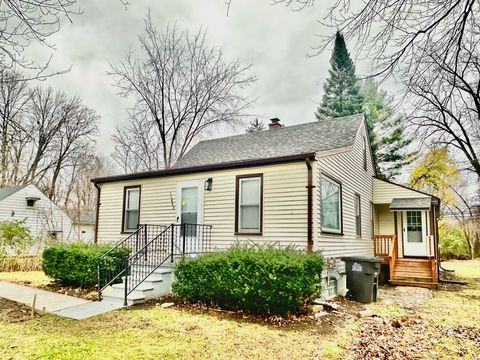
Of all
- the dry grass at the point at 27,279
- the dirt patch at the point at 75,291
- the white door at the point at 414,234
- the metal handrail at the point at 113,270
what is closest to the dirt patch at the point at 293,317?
→ the metal handrail at the point at 113,270

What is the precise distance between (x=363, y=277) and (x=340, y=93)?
957 inches

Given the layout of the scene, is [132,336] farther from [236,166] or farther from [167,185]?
[167,185]

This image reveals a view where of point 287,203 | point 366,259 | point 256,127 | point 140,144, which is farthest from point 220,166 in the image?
point 256,127

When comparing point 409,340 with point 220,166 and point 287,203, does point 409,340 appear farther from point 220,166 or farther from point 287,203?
point 220,166

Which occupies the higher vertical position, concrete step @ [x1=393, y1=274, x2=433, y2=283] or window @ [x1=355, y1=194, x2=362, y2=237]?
window @ [x1=355, y1=194, x2=362, y2=237]

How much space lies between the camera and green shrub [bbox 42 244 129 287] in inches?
349

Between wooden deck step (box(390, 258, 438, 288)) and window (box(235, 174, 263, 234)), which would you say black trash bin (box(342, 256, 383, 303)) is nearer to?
window (box(235, 174, 263, 234))

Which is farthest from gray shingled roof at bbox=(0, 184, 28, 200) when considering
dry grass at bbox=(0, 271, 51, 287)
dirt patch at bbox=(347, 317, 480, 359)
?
dirt patch at bbox=(347, 317, 480, 359)

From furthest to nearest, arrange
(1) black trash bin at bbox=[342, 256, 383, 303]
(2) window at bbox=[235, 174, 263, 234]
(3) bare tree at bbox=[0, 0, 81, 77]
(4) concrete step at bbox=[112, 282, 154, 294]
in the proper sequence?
(2) window at bbox=[235, 174, 263, 234], (1) black trash bin at bbox=[342, 256, 383, 303], (4) concrete step at bbox=[112, 282, 154, 294], (3) bare tree at bbox=[0, 0, 81, 77]

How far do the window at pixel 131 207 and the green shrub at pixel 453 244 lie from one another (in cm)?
1879

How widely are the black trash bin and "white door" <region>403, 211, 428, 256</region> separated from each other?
5.56m

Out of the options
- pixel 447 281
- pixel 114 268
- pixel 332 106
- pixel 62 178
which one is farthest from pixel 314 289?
pixel 62 178

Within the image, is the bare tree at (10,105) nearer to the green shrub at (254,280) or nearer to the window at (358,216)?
the green shrub at (254,280)

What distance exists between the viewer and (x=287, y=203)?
27.9ft
